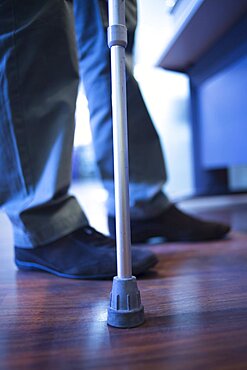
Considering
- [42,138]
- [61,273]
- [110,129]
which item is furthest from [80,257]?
[110,129]

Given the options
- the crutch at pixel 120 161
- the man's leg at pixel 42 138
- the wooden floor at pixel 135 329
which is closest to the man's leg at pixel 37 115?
the man's leg at pixel 42 138

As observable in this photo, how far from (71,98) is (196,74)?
958 millimetres

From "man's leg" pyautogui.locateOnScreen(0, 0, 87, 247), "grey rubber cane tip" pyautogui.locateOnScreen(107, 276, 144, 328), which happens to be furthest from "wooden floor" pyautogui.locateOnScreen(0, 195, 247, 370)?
"man's leg" pyautogui.locateOnScreen(0, 0, 87, 247)

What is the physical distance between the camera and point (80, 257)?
585 mm

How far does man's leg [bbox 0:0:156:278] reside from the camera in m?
0.54

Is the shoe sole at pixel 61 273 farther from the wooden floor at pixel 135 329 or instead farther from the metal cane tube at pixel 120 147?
the metal cane tube at pixel 120 147

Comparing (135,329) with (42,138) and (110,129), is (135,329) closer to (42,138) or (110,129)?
(42,138)

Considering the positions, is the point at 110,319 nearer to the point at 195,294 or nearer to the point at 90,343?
the point at 90,343

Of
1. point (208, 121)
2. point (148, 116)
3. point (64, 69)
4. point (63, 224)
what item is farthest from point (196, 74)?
point (63, 224)

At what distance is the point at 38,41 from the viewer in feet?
1.83

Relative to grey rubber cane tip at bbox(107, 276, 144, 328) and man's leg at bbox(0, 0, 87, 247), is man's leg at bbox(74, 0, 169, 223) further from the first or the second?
grey rubber cane tip at bbox(107, 276, 144, 328)

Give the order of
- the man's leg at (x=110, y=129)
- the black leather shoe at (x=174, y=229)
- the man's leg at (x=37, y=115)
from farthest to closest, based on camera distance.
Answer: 1. the black leather shoe at (x=174, y=229)
2. the man's leg at (x=110, y=129)
3. the man's leg at (x=37, y=115)

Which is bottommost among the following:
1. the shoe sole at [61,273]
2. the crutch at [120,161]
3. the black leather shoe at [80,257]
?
the shoe sole at [61,273]

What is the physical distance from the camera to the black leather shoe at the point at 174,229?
0.91 m
